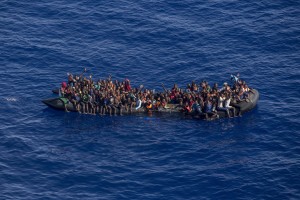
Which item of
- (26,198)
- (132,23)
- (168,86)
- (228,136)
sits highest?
(132,23)

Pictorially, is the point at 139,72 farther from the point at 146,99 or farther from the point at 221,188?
the point at 221,188

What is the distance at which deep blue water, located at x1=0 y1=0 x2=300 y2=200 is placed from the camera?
70.2 meters

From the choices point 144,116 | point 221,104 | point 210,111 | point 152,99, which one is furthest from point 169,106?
point 221,104

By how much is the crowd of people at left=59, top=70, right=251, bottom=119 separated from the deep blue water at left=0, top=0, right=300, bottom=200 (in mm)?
1333

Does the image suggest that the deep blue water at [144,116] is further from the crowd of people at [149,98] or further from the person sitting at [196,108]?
the crowd of people at [149,98]

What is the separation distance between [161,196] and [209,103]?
18.0m

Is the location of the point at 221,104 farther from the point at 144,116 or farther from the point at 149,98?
the point at 144,116

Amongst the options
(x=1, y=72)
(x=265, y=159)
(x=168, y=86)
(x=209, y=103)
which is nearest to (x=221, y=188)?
(x=265, y=159)

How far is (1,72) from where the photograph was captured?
9138 centimetres

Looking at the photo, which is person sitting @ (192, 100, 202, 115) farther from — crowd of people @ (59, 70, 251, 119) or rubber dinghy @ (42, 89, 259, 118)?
rubber dinghy @ (42, 89, 259, 118)

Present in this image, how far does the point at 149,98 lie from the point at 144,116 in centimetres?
248

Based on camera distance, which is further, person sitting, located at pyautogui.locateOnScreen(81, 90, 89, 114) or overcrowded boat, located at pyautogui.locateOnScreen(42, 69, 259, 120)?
person sitting, located at pyautogui.locateOnScreen(81, 90, 89, 114)

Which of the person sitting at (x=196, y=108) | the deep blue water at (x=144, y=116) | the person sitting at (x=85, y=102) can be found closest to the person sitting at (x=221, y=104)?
the deep blue water at (x=144, y=116)

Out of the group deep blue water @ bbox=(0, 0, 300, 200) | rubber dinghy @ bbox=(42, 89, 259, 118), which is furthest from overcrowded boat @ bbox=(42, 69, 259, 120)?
deep blue water @ bbox=(0, 0, 300, 200)
